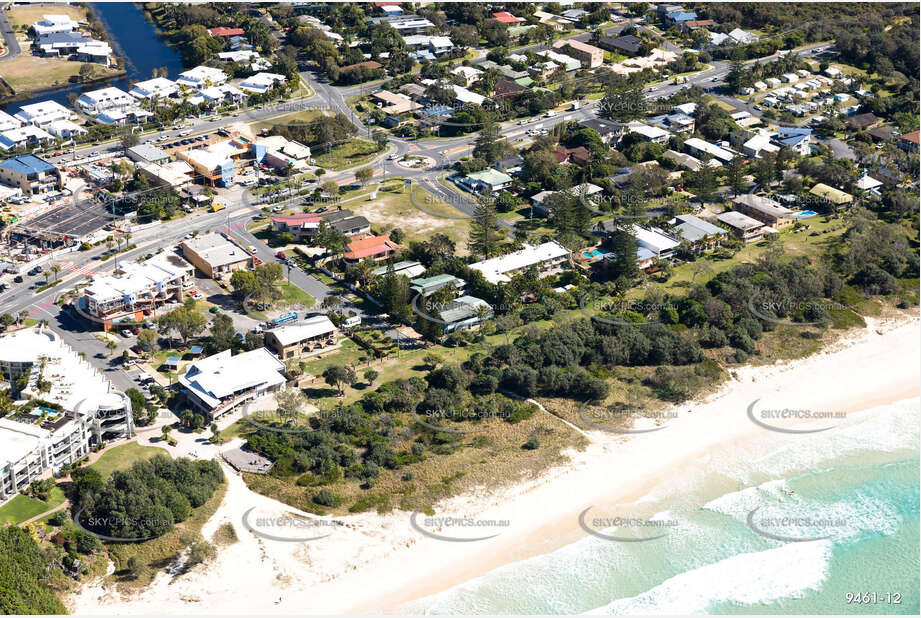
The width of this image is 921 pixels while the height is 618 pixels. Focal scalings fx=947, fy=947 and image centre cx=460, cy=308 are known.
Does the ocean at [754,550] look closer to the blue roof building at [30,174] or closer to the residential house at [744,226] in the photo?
the residential house at [744,226]

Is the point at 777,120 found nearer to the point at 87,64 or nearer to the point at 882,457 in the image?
the point at 882,457

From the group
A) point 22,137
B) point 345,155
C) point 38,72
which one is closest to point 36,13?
point 38,72

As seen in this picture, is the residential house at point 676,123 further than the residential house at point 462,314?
Yes

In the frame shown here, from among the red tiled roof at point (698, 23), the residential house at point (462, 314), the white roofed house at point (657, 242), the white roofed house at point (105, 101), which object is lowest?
the residential house at point (462, 314)

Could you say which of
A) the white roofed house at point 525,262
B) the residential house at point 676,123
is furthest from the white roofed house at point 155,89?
the residential house at point 676,123

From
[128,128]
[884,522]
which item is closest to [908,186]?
[884,522]

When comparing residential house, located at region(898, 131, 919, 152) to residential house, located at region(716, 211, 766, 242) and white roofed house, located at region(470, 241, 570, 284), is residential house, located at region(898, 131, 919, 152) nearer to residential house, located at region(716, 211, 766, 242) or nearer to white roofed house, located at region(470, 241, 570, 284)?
residential house, located at region(716, 211, 766, 242)
